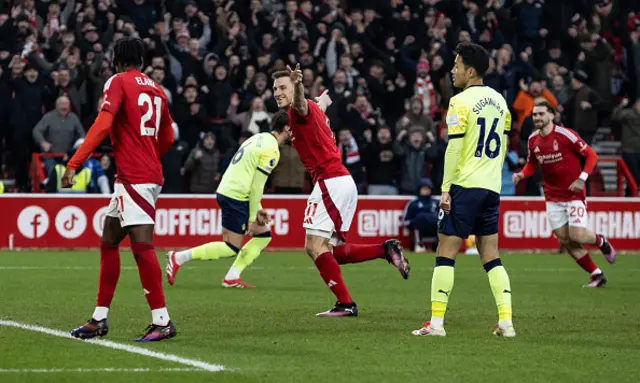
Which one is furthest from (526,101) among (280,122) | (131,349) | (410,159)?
(131,349)

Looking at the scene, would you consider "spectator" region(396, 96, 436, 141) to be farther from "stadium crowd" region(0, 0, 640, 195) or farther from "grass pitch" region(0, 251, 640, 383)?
"grass pitch" region(0, 251, 640, 383)

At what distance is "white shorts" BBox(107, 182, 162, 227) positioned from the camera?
32.4 feet

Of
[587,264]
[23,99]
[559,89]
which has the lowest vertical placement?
[587,264]

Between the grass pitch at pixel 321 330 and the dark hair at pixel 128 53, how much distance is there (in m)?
2.21

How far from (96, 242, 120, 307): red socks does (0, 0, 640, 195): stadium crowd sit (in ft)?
42.8

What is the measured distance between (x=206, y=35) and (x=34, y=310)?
596 inches

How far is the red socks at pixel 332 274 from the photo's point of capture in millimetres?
12555

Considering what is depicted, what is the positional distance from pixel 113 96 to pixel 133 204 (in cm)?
85

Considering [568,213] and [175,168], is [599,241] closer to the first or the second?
[568,213]

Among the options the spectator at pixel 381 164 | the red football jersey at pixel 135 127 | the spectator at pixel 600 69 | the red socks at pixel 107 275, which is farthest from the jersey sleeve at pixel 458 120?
the spectator at pixel 600 69

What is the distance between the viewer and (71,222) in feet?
77.2

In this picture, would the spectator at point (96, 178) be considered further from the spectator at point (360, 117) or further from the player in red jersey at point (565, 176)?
the player in red jersey at point (565, 176)

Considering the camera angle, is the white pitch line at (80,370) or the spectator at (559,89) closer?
the white pitch line at (80,370)

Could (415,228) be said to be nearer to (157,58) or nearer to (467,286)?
(157,58)
